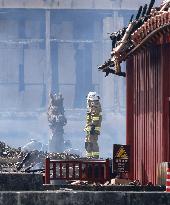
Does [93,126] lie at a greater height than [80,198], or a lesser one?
greater

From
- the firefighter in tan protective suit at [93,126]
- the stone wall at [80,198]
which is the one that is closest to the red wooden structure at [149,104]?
the stone wall at [80,198]

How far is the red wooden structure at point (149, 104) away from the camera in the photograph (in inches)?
987

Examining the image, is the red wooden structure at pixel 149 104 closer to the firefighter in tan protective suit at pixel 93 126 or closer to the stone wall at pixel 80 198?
the stone wall at pixel 80 198

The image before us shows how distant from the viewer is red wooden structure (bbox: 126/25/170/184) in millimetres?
25078

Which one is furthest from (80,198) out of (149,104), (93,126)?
(93,126)

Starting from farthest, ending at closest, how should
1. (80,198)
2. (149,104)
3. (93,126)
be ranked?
(93,126) → (149,104) → (80,198)

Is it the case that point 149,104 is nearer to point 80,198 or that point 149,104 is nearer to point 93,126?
point 80,198

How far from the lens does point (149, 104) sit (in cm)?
2700

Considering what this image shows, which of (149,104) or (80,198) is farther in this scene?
(149,104)

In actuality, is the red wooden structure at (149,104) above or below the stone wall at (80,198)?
above

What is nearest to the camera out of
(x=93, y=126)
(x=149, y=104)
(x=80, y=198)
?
(x=80, y=198)

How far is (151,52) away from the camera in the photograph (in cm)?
2691

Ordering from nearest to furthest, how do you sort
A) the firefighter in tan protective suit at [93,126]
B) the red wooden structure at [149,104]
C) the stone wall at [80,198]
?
the stone wall at [80,198], the red wooden structure at [149,104], the firefighter in tan protective suit at [93,126]

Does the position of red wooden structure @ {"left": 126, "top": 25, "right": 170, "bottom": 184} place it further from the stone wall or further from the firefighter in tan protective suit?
the firefighter in tan protective suit
